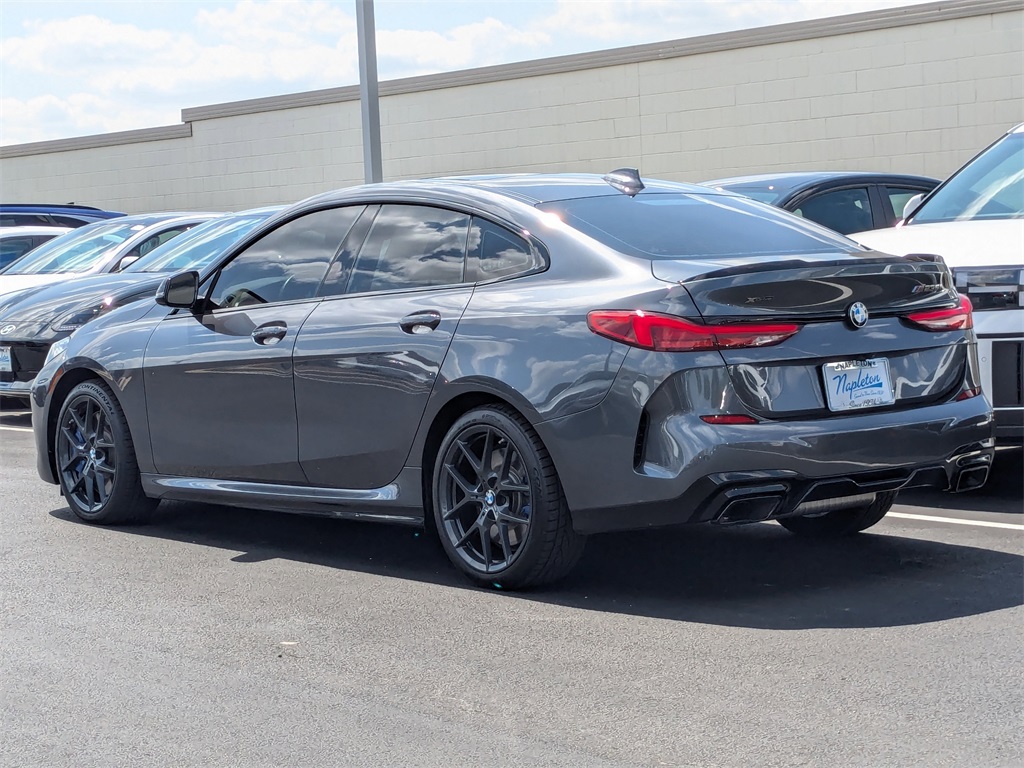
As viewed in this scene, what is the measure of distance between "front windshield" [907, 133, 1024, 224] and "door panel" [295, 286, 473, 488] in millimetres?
3556

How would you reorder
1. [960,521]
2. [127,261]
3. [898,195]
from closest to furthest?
[960,521] < [898,195] < [127,261]

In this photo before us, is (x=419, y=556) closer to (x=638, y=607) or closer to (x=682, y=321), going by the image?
(x=638, y=607)

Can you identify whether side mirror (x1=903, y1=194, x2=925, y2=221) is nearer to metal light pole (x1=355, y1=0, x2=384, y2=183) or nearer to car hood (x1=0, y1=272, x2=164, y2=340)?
car hood (x1=0, y1=272, x2=164, y2=340)

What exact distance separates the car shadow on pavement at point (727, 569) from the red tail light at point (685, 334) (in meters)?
0.97

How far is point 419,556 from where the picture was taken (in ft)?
20.6

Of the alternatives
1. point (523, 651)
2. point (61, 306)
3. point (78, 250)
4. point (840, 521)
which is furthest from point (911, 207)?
point (78, 250)

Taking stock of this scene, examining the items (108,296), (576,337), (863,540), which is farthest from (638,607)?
(108,296)

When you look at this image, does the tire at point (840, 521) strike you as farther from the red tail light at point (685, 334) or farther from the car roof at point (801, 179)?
the car roof at point (801, 179)

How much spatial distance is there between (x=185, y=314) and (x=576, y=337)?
97.8 inches

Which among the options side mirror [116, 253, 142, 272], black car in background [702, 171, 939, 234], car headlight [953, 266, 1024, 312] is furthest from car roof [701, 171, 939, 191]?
side mirror [116, 253, 142, 272]

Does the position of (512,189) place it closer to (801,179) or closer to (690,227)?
(690,227)

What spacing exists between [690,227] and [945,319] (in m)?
1.04

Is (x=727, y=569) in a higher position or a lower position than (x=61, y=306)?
lower

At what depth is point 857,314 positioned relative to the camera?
5113 millimetres
